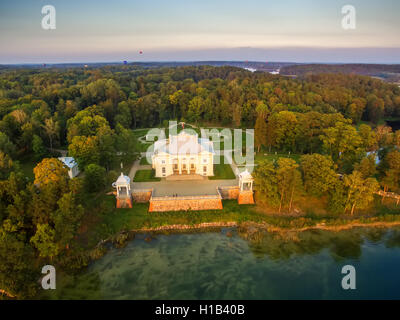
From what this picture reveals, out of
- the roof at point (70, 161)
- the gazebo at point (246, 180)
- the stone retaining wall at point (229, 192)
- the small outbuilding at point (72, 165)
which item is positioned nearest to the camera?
the gazebo at point (246, 180)

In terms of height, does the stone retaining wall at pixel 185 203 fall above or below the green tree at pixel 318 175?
below

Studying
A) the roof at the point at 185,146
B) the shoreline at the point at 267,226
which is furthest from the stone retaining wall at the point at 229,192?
the roof at the point at 185,146

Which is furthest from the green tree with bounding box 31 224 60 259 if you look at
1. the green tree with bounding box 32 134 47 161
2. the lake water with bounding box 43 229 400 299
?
the green tree with bounding box 32 134 47 161

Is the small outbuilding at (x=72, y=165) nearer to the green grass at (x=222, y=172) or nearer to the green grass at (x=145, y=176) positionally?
the green grass at (x=145, y=176)

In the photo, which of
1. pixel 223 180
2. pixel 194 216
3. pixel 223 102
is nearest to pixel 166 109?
pixel 223 102

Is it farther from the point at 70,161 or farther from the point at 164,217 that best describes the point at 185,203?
the point at 70,161

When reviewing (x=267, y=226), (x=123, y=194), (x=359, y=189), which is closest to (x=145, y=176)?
(x=123, y=194)
